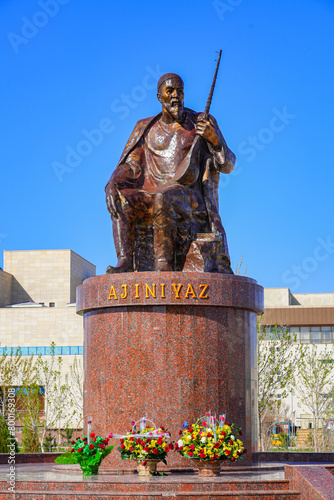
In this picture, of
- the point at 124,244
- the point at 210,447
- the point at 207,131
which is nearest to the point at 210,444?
the point at 210,447

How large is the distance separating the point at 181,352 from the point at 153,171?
11.1ft

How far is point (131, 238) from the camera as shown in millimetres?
12055

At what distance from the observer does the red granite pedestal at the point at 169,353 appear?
10.5m

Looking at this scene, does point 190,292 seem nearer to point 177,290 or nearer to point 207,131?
point 177,290

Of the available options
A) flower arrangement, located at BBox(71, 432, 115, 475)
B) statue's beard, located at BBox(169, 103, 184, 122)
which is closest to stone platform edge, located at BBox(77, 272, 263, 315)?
flower arrangement, located at BBox(71, 432, 115, 475)

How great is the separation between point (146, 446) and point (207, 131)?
5275mm

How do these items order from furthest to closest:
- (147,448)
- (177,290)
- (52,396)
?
(52,396) < (177,290) < (147,448)

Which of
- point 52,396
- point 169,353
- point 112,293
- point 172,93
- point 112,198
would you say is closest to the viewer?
point 169,353

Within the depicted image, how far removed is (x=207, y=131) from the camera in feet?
39.9

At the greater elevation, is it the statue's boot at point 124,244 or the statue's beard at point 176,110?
the statue's beard at point 176,110

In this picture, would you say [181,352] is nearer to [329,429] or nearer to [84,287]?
[84,287]

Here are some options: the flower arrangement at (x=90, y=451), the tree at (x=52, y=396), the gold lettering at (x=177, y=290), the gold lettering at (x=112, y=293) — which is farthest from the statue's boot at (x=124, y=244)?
the tree at (x=52, y=396)

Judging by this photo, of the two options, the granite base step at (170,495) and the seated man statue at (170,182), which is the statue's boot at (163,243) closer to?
the seated man statue at (170,182)

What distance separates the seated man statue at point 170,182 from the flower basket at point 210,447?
3.08m
